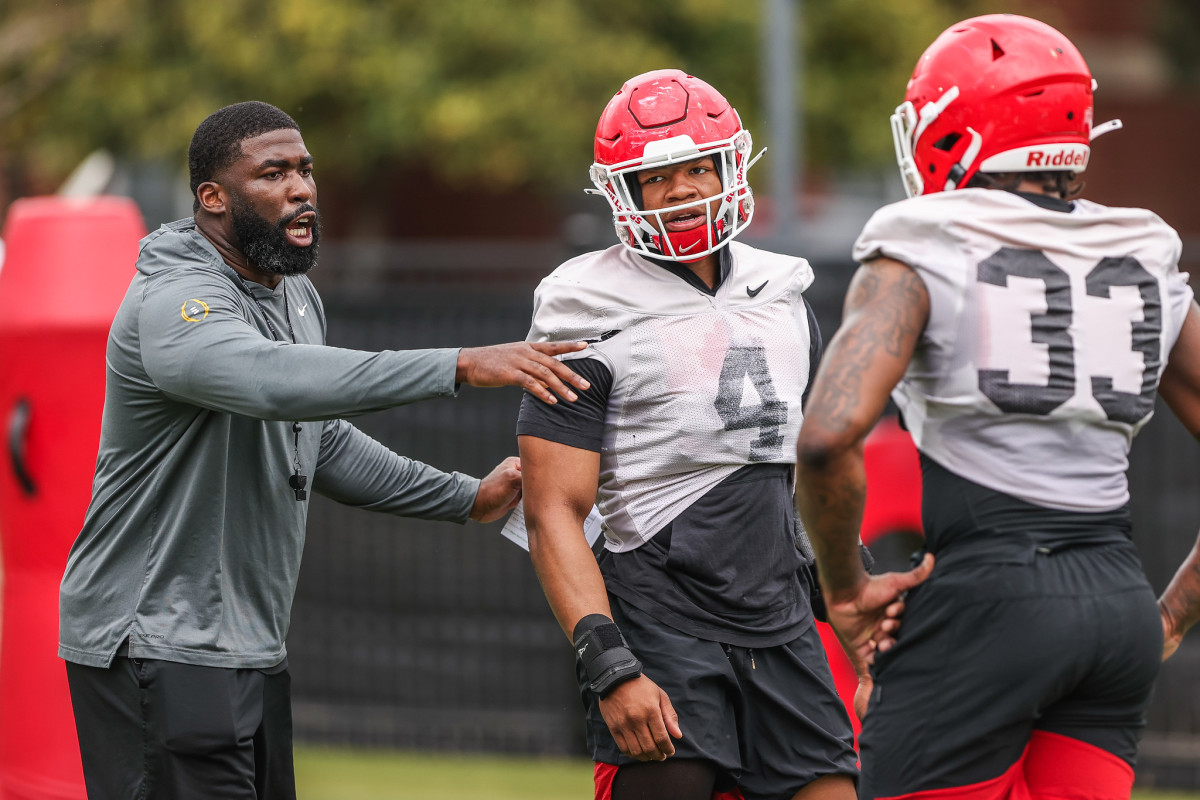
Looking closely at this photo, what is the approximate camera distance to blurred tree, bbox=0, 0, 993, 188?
1592cm

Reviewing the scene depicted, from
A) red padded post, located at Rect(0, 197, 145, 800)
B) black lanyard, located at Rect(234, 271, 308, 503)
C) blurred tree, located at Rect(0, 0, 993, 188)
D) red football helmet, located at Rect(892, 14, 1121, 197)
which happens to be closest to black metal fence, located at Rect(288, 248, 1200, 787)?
red padded post, located at Rect(0, 197, 145, 800)

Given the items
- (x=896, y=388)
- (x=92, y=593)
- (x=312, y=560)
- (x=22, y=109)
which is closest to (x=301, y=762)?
(x=312, y=560)

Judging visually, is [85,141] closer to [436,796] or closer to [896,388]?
[436,796]

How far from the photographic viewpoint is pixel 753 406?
356 cm

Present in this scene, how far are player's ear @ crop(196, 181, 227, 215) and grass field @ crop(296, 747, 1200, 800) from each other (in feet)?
14.2

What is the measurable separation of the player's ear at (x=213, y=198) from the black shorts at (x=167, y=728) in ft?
3.67

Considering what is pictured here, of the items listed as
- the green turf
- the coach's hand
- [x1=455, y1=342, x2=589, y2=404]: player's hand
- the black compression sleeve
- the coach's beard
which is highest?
the coach's beard

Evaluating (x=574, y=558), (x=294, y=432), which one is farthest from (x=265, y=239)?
(x=574, y=558)

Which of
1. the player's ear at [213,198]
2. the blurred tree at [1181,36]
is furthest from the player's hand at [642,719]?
the blurred tree at [1181,36]

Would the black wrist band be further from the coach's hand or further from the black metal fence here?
the black metal fence

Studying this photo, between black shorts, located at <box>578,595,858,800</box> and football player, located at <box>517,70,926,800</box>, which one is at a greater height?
football player, located at <box>517,70,926,800</box>

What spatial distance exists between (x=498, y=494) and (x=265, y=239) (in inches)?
36.7

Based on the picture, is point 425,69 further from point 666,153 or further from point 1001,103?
point 1001,103

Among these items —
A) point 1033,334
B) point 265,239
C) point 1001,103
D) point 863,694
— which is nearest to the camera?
point 1033,334
